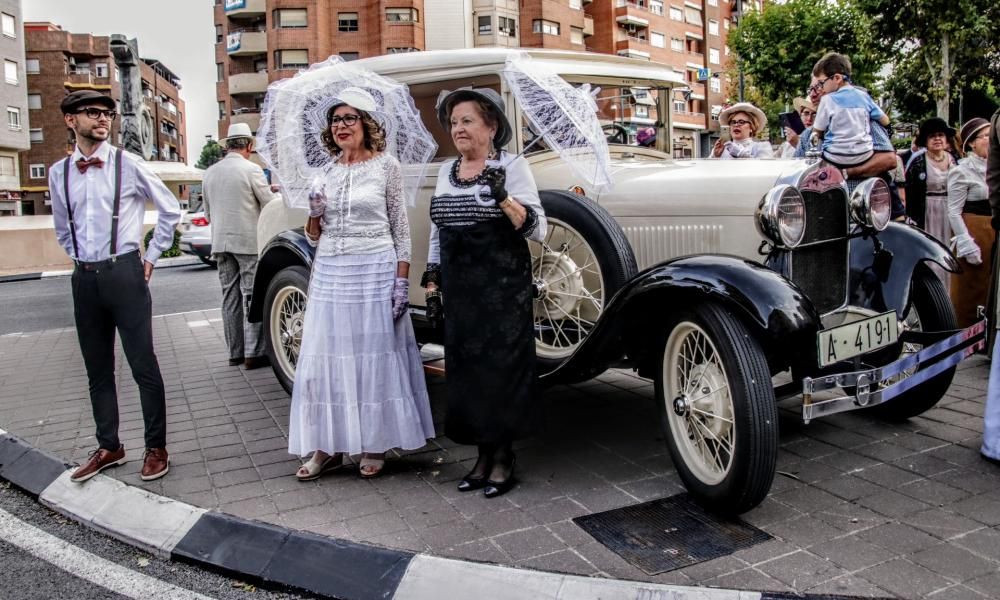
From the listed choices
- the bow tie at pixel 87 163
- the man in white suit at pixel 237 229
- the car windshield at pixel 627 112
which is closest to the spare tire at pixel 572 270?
the car windshield at pixel 627 112

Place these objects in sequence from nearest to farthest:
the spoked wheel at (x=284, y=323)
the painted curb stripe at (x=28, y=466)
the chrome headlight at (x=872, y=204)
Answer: the chrome headlight at (x=872, y=204) → the painted curb stripe at (x=28, y=466) → the spoked wheel at (x=284, y=323)

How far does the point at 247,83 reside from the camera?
5609 cm

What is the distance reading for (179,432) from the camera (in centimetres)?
531

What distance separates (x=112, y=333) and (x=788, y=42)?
32.5 m

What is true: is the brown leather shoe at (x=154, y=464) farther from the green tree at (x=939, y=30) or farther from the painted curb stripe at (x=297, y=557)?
the green tree at (x=939, y=30)

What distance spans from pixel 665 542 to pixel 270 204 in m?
4.36

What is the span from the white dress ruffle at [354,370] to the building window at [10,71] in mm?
60263

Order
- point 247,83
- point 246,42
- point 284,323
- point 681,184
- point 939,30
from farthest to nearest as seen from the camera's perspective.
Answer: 1. point 247,83
2. point 246,42
3. point 939,30
4. point 284,323
5. point 681,184

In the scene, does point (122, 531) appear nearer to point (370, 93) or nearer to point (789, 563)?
point (370, 93)

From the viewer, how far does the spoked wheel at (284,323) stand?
5.75 meters

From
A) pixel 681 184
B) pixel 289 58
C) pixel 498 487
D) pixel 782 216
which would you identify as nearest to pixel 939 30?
pixel 681 184

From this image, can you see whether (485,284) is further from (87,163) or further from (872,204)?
(87,163)

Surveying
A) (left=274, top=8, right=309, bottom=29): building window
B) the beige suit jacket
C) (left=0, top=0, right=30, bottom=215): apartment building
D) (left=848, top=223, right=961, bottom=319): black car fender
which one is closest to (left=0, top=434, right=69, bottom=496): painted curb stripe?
the beige suit jacket

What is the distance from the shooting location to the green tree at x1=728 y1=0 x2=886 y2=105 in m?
32.0
